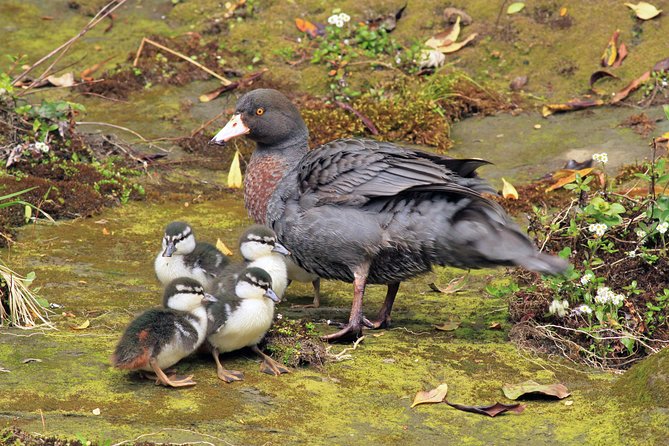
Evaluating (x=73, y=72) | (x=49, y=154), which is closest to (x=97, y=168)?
(x=49, y=154)

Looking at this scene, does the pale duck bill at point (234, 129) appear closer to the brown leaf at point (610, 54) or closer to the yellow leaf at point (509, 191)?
the yellow leaf at point (509, 191)

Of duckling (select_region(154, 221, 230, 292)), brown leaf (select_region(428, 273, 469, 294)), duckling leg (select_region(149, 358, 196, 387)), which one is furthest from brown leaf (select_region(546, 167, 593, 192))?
duckling leg (select_region(149, 358, 196, 387))

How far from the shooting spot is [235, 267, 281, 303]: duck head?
548 centimetres

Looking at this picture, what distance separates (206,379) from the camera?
5.12m

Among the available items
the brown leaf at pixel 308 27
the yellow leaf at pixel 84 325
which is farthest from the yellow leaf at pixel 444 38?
the yellow leaf at pixel 84 325

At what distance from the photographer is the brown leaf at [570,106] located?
970 cm

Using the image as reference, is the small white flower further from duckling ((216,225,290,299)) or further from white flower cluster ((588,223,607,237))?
white flower cluster ((588,223,607,237))

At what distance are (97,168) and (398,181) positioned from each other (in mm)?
3500

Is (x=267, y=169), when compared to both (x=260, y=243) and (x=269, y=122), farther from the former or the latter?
(x=260, y=243)

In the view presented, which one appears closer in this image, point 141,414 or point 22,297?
point 141,414

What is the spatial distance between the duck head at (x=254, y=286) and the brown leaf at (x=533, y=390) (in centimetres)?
132

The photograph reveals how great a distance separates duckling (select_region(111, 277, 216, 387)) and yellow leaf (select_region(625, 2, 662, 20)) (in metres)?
6.69

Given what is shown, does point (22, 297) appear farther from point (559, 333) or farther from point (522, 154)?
point (522, 154)

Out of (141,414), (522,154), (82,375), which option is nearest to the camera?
(141,414)
